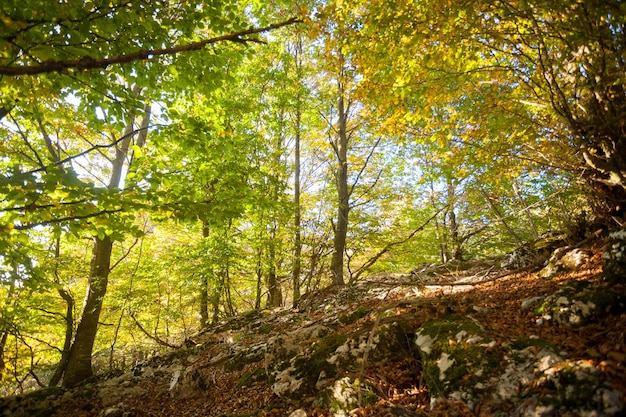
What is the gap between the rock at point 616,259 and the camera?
143 inches

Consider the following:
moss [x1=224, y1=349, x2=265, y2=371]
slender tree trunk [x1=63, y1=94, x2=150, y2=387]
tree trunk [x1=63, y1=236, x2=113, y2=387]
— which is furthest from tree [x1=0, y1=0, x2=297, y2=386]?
tree trunk [x1=63, y1=236, x2=113, y2=387]

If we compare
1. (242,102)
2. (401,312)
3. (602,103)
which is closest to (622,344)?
(401,312)

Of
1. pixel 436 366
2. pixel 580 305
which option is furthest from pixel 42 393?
pixel 580 305

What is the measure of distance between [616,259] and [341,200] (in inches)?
334

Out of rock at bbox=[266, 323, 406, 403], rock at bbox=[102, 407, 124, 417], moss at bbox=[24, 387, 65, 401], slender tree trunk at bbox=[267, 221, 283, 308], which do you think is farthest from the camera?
slender tree trunk at bbox=[267, 221, 283, 308]

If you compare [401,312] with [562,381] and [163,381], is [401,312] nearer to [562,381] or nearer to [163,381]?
[562,381]

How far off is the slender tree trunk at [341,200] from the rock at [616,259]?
23.7ft

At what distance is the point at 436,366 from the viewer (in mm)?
3357

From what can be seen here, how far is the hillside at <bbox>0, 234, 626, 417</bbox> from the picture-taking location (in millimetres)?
2578

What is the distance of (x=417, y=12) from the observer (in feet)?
15.6

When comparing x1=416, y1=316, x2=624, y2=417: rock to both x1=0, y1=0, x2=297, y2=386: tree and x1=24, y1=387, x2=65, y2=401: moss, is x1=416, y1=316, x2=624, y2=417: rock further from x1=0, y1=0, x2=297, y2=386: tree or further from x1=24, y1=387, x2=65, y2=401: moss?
x1=24, y1=387, x2=65, y2=401: moss

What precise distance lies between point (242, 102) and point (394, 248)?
8.84 metres

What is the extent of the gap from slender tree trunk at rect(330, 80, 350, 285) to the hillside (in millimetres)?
3787

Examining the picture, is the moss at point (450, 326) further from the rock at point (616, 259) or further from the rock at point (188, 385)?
the rock at point (188, 385)
